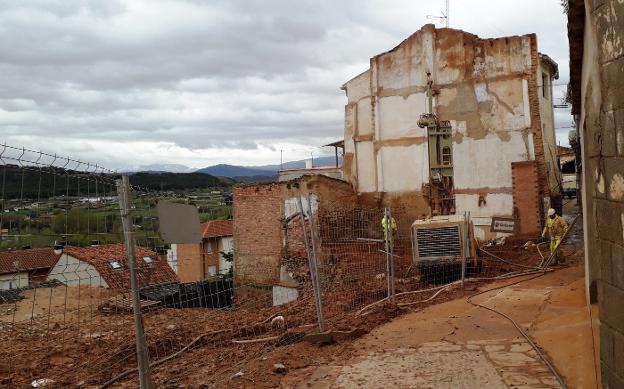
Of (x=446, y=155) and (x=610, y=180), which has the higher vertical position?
(x=446, y=155)

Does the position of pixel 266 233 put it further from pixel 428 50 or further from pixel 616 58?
pixel 616 58

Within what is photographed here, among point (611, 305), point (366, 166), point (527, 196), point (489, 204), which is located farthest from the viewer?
point (366, 166)

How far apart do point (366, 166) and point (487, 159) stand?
5.94 m

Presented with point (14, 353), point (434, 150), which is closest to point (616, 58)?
point (14, 353)

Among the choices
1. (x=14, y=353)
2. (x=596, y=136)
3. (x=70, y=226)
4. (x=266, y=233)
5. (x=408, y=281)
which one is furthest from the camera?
(x=266, y=233)

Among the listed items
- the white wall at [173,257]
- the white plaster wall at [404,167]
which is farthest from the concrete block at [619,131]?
the white plaster wall at [404,167]

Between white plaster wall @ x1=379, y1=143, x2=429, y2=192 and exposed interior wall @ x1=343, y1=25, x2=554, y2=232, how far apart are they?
5 cm

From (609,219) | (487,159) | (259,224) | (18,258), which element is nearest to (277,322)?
(18,258)

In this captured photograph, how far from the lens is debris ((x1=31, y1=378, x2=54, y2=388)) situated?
673cm

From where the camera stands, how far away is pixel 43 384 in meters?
6.78

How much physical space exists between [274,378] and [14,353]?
14.4ft

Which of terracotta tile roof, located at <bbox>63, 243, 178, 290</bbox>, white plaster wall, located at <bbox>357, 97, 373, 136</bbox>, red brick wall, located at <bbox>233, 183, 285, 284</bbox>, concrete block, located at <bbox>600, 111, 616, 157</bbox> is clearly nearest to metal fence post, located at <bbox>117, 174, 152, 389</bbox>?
terracotta tile roof, located at <bbox>63, 243, 178, 290</bbox>

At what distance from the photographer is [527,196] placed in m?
21.4

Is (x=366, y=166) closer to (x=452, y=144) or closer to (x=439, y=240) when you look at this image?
(x=452, y=144)
